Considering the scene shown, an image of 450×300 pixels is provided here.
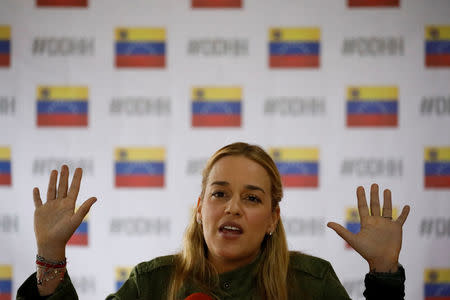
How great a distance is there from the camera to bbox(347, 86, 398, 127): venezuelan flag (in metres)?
3.26

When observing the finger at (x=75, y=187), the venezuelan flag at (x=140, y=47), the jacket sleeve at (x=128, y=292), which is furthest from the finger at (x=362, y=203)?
the venezuelan flag at (x=140, y=47)

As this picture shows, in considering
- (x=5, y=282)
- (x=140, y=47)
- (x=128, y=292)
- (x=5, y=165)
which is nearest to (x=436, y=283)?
(x=128, y=292)

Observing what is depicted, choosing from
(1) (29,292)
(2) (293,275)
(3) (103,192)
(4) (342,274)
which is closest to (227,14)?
(3) (103,192)

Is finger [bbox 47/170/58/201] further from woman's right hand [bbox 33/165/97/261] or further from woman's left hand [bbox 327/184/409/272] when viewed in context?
woman's left hand [bbox 327/184/409/272]

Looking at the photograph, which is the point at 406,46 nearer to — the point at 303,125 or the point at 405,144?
the point at 405,144

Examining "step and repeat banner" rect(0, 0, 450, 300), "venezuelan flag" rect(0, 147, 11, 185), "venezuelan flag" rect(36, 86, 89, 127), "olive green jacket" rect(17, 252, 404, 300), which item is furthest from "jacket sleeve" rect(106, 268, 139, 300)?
"venezuelan flag" rect(0, 147, 11, 185)

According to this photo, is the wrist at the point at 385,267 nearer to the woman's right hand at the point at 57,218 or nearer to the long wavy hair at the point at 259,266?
the long wavy hair at the point at 259,266

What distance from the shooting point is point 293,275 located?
1675 millimetres

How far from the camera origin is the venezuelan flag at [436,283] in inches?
127

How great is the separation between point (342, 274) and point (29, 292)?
7.42 feet

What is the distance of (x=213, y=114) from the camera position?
328 centimetres

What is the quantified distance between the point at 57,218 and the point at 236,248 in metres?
0.57

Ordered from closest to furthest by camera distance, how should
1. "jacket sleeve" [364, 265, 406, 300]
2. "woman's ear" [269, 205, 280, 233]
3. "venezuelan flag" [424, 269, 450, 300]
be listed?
"jacket sleeve" [364, 265, 406, 300] → "woman's ear" [269, 205, 280, 233] → "venezuelan flag" [424, 269, 450, 300]

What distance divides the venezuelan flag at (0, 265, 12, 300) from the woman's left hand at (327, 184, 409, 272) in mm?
2570
